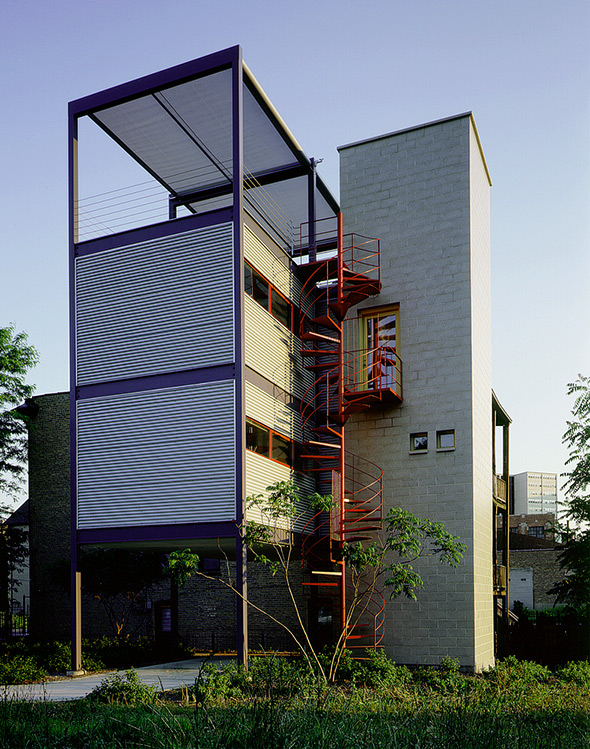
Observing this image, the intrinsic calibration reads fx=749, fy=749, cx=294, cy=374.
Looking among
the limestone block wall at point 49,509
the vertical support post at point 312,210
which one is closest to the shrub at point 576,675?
the vertical support post at point 312,210

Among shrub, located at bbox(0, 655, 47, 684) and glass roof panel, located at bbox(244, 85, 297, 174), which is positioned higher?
glass roof panel, located at bbox(244, 85, 297, 174)

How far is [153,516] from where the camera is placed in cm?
1672

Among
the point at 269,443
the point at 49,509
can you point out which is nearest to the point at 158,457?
the point at 269,443

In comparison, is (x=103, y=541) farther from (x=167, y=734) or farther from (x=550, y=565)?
(x=550, y=565)

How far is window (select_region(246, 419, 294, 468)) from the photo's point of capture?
17125 millimetres

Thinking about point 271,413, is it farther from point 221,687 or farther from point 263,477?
point 221,687

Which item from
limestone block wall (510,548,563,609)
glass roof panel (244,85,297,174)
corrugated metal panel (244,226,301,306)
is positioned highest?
glass roof panel (244,85,297,174)

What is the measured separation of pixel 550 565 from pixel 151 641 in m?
32.0

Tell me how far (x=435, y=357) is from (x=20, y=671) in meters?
12.1

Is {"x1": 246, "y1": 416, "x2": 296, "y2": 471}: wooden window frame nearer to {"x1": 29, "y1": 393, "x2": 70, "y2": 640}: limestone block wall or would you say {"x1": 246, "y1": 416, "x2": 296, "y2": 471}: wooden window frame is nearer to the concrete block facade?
the concrete block facade

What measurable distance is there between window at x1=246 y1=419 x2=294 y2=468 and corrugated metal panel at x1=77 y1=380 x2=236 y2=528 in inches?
37.3

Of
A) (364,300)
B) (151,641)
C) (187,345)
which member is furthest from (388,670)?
(151,641)

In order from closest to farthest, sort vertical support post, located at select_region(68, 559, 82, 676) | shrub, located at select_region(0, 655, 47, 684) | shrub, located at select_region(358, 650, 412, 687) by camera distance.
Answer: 1. shrub, located at select_region(358, 650, 412, 687)
2. shrub, located at select_region(0, 655, 47, 684)
3. vertical support post, located at select_region(68, 559, 82, 676)

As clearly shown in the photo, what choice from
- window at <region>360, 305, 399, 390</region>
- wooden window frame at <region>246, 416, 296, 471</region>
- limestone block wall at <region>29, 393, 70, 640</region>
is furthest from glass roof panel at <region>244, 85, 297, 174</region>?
limestone block wall at <region>29, 393, 70, 640</region>
